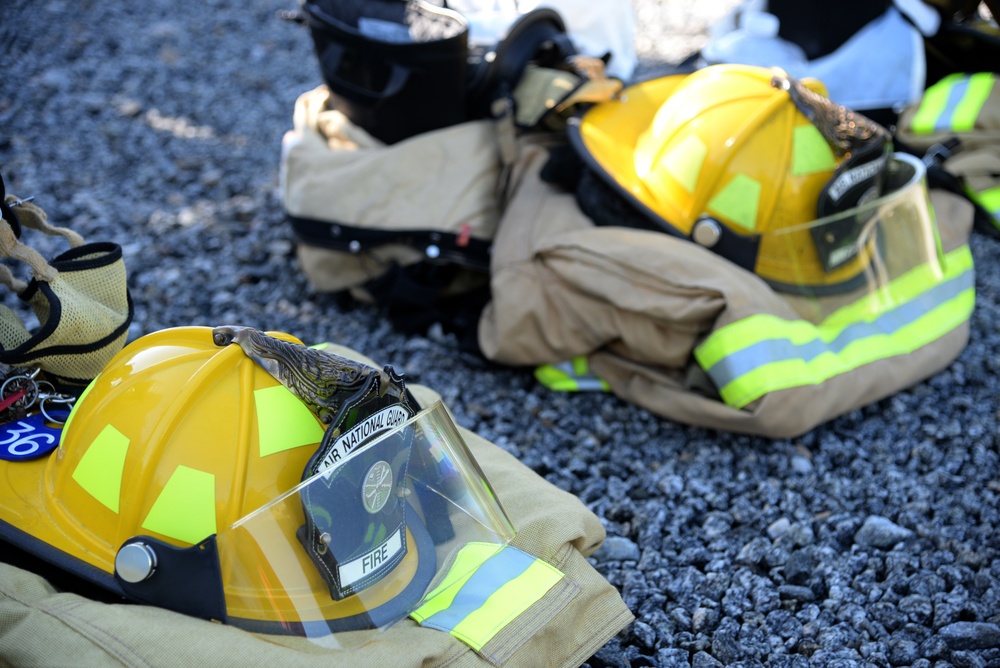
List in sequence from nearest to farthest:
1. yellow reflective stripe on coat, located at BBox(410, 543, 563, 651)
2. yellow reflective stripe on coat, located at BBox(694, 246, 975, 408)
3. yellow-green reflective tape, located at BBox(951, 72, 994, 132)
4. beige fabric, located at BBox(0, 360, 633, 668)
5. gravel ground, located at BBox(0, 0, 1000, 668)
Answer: beige fabric, located at BBox(0, 360, 633, 668) → yellow reflective stripe on coat, located at BBox(410, 543, 563, 651) → gravel ground, located at BBox(0, 0, 1000, 668) → yellow reflective stripe on coat, located at BBox(694, 246, 975, 408) → yellow-green reflective tape, located at BBox(951, 72, 994, 132)

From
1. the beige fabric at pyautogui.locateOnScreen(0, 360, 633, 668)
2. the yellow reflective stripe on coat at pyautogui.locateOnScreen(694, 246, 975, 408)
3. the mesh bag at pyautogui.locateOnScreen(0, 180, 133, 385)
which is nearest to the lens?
the beige fabric at pyautogui.locateOnScreen(0, 360, 633, 668)

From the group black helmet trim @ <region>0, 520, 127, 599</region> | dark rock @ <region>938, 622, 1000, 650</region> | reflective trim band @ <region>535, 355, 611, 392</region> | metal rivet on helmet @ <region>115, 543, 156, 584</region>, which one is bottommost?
reflective trim band @ <region>535, 355, 611, 392</region>

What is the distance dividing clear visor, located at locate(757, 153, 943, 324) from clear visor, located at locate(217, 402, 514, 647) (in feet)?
5.87

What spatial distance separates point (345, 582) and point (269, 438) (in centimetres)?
34

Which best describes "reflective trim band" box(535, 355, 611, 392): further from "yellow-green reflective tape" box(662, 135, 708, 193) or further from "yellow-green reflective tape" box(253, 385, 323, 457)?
"yellow-green reflective tape" box(253, 385, 323, 457)

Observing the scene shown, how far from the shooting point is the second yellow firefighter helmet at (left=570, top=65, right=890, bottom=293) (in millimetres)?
3274

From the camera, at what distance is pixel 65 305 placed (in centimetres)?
220

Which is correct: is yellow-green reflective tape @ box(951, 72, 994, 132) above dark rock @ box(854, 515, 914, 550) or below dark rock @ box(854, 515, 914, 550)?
above

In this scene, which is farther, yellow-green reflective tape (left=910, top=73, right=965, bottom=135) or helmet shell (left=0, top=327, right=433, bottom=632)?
yellow-green reflective tape (left=910, top=73, right=965, bottom=135)

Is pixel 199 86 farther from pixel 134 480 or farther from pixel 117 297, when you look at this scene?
pixel 134 480

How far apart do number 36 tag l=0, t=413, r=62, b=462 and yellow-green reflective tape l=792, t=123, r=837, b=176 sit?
2628mm

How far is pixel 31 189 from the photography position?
15.3ft

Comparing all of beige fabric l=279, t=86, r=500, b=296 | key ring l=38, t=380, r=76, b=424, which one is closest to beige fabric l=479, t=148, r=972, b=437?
beige fabric l=279, t=86, r=500, b=296

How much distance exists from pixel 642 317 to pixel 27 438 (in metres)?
2.03
